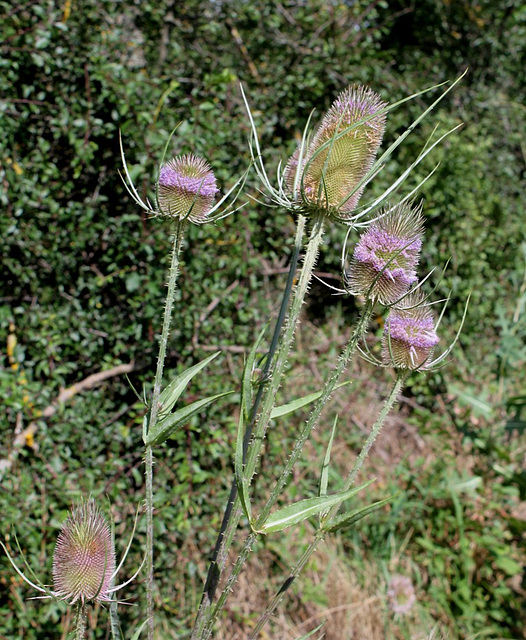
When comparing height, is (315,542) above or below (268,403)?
below

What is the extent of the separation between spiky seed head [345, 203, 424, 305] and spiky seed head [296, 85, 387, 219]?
0.18ft

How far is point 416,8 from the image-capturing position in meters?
4.97

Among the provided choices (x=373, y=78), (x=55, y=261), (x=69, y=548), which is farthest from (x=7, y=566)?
(x=373, y=78)

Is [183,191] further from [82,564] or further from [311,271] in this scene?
[82,564]

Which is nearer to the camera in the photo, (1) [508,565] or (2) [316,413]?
(2) [316,413]

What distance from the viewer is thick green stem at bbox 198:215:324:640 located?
84cm

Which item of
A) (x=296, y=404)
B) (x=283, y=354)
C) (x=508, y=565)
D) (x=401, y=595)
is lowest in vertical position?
(x=401, y=595)

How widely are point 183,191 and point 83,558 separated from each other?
0.58m

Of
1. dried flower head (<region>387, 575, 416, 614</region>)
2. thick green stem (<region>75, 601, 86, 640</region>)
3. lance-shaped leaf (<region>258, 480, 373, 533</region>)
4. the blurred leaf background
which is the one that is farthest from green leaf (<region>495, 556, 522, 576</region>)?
thick green stem (<region>75, 601, 86, 640</region>)

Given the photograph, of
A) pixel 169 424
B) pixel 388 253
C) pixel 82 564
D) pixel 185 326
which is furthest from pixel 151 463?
pixel 185 326

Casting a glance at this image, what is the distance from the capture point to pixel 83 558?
86cm

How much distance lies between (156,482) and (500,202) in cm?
318

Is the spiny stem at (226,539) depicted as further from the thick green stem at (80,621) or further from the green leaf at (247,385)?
the thick green stem at (80,621)

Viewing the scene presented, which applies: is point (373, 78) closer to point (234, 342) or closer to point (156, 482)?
point (234, 342)
